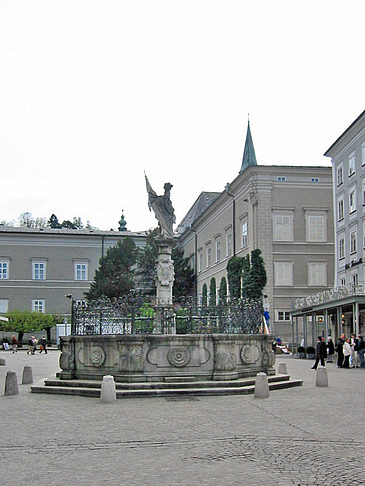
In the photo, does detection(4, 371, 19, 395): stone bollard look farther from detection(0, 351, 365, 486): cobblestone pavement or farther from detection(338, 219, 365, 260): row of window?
detection(338, 219, 365, 260): row of window

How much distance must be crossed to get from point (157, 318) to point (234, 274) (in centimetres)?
4021

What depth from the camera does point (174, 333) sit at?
758 inches

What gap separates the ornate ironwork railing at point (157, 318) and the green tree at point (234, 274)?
37064mm

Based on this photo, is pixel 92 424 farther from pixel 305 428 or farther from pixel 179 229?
pixel 179 229

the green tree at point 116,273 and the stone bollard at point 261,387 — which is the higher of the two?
the green tree at point 116,273

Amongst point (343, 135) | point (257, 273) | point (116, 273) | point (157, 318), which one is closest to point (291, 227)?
point (257, 273)

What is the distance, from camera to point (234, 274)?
59.0 metres

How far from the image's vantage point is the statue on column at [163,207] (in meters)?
28.5

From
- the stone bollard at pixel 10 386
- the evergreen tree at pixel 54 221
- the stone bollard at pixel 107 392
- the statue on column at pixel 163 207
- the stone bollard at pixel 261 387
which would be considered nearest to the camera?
the stone bollard at pixel 107 392

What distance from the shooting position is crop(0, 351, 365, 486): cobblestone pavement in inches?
333

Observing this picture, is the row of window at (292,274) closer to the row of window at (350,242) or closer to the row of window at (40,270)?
the row of window at (350,242)

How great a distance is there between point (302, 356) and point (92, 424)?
109ft

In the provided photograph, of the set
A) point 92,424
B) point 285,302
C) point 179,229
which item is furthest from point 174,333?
point 179,229

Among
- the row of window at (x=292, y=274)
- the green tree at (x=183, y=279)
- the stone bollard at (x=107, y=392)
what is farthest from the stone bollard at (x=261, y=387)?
the green tree at (x=183, y=279)
